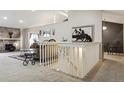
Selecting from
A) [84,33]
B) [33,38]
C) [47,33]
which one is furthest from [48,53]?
[47,33]

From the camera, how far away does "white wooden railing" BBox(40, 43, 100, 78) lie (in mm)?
3359

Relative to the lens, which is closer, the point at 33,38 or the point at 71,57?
the point at 71,57

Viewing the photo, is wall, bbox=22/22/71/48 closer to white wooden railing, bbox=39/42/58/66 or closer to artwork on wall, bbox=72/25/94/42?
artwork on wall, bbox=72/25/94/42

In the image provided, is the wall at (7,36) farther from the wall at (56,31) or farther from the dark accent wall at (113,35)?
the dark accent wall at (113,35)

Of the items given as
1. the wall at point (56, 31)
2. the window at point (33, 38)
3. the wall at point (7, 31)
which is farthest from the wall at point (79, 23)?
the wall at point (7, 31)

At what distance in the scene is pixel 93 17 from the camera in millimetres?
5652

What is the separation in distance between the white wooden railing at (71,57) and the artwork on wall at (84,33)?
147 centimetres

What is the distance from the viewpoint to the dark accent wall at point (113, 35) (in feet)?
27.4

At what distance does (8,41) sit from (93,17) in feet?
21.5

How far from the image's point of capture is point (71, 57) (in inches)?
151

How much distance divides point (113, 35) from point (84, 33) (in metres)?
3.40

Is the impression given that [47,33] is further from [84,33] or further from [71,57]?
[71,57]

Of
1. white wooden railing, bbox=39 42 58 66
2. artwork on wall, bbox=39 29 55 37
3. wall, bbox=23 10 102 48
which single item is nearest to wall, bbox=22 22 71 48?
wall, bbox=23 10 102 48
